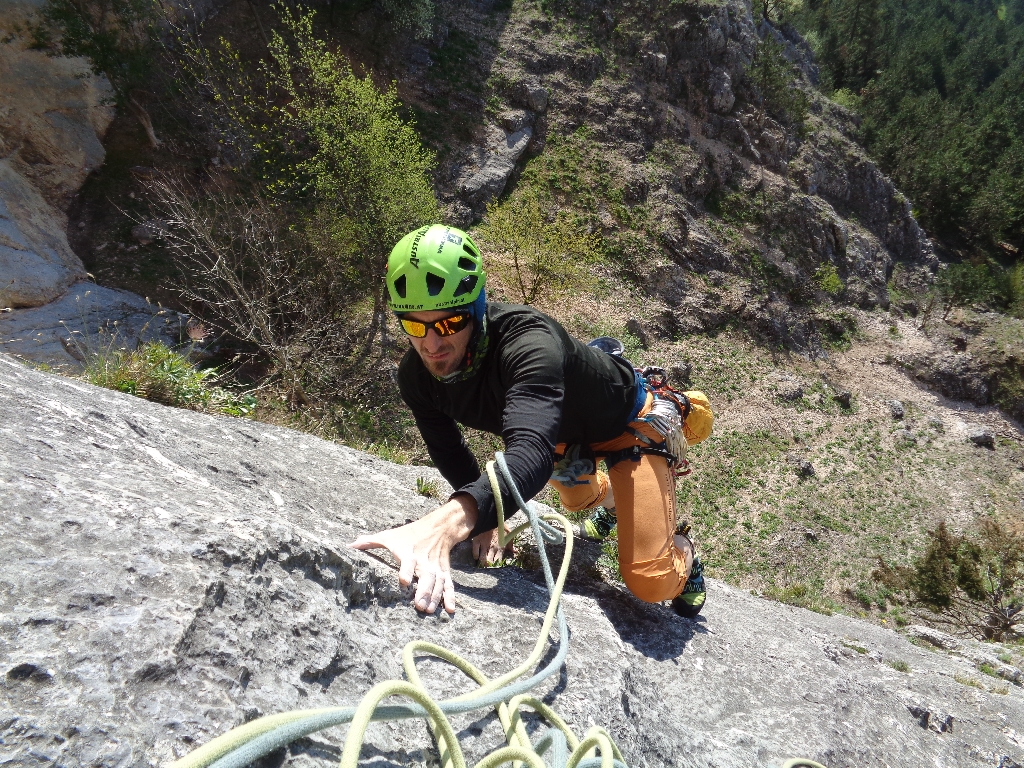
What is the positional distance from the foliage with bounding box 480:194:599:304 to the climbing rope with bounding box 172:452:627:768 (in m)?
16.0

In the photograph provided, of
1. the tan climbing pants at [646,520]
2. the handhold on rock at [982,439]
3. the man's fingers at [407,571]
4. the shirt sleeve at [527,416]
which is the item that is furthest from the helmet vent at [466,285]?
the handhold on rock at [982,439]

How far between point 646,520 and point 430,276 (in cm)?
185

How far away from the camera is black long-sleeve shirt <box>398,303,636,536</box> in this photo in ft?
6.90

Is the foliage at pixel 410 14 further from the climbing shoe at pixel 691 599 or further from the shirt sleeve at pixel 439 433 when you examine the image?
the climbing shoe at pixel 691 599

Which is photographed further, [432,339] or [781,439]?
[781,439]

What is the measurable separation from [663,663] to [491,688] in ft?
4.40

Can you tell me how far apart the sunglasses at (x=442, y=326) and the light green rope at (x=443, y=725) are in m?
0.95

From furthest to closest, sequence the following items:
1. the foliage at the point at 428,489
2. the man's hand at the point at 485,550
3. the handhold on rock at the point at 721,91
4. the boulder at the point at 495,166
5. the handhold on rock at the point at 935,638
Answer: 1. the handhold on rock at the point at 721,91
2. the boulder at the point at 495,166
3. the handhold on rock at the point at 935,638
4. the foliage at the point at 428,489
5. the man's hand at the point at 485,550

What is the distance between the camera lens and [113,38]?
1310 centimetres

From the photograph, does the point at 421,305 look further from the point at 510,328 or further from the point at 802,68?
the point at 802,68

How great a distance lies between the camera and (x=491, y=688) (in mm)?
1404

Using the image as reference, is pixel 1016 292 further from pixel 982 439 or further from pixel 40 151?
pixel 40 151

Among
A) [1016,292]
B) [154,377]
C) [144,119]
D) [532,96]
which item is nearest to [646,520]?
[154,377]

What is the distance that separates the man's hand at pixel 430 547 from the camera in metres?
1.78
